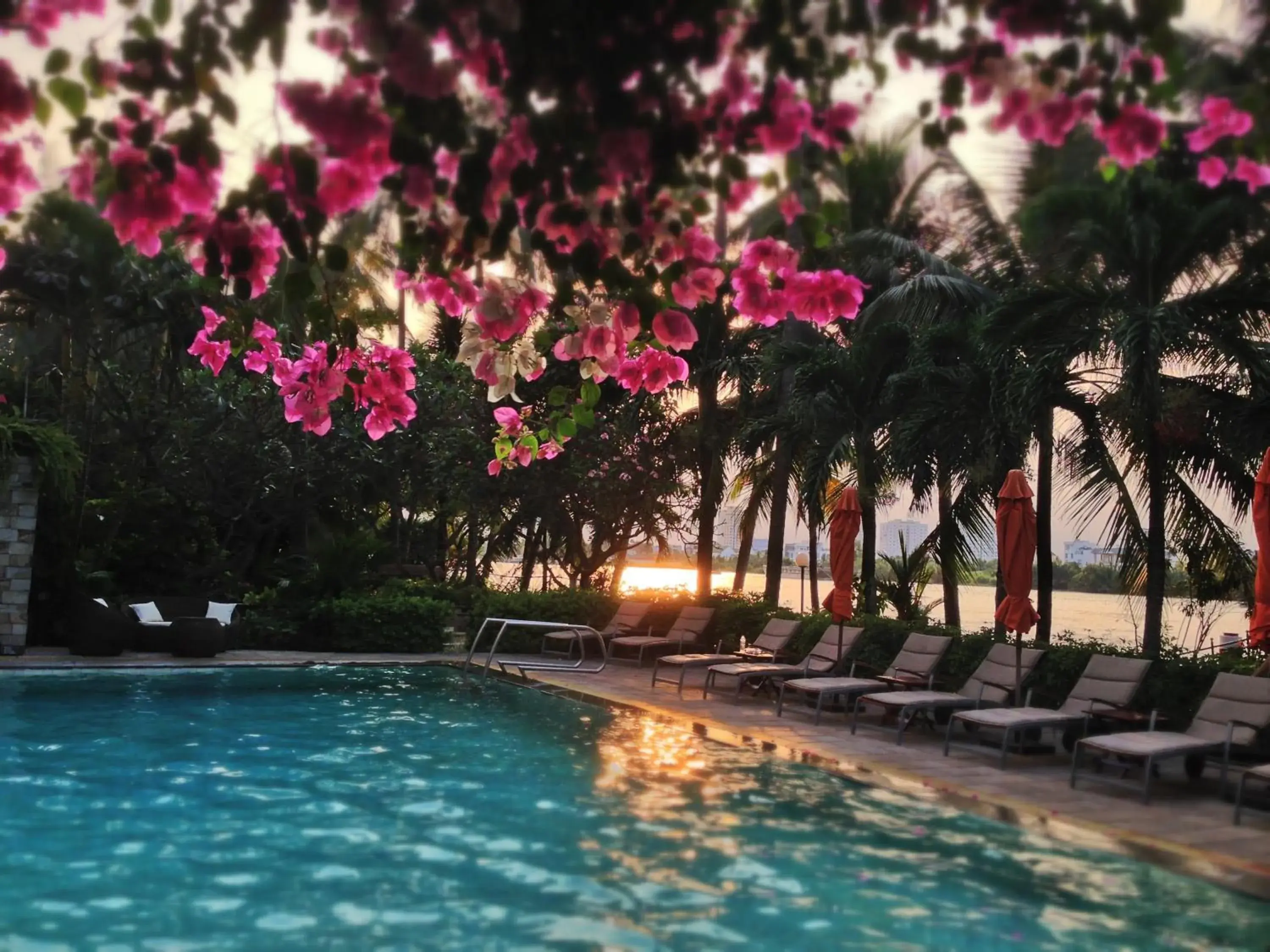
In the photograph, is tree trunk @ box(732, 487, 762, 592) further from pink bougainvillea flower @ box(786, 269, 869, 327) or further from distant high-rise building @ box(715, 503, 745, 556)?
pink bougainvillea flower @ box(786, 269, 869, 327)

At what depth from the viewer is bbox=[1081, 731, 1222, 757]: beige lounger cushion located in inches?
333

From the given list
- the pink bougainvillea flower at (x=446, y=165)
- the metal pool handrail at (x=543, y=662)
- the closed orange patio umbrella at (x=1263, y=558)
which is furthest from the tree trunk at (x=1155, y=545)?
the pink bougainvillea flower at (x=446, y=165)

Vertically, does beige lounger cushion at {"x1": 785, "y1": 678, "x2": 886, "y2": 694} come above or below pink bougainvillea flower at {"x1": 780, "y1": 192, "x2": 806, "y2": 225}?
below

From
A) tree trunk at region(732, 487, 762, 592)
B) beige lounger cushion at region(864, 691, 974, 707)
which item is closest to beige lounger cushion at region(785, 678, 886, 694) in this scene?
beige lounger cushion at region(864, 691, 974, 707)

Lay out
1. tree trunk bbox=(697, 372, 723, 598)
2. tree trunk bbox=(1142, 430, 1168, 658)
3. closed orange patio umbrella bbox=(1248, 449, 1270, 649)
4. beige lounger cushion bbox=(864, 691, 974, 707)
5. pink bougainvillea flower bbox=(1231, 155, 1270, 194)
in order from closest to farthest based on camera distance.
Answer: pink bougainvillea flower bbox=(1231, 155, 1270, 194) < closed orange patio umbrella bbox=(1248, 449, 1270, 649) < beige lounger cushion bbox=(864, 691, 974, 707) < tree trunk bbox=(1142, 430, 1168, 658) < tree trunk bbox=(697, 372, 723, 598)

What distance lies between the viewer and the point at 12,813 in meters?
8.20

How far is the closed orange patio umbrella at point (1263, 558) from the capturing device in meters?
9.15

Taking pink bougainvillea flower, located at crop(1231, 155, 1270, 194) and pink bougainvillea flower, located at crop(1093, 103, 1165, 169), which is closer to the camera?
pink bougainvillea flower, located at crop(1093, 103, 1165, 169)

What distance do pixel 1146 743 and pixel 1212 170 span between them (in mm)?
6638

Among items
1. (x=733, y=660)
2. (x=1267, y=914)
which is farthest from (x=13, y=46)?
(x=733, y=660)

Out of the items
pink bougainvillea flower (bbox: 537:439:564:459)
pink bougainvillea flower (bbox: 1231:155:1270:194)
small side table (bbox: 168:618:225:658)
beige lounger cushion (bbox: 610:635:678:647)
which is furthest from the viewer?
beige lounger cushion (bbox: 610:635:678:647)

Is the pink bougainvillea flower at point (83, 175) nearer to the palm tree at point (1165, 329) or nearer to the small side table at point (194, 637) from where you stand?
the palm tree at point (1165, 329)

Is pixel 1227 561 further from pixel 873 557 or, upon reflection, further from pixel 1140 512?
pixel 873 557

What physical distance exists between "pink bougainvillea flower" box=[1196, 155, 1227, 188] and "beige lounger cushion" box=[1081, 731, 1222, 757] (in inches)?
246
